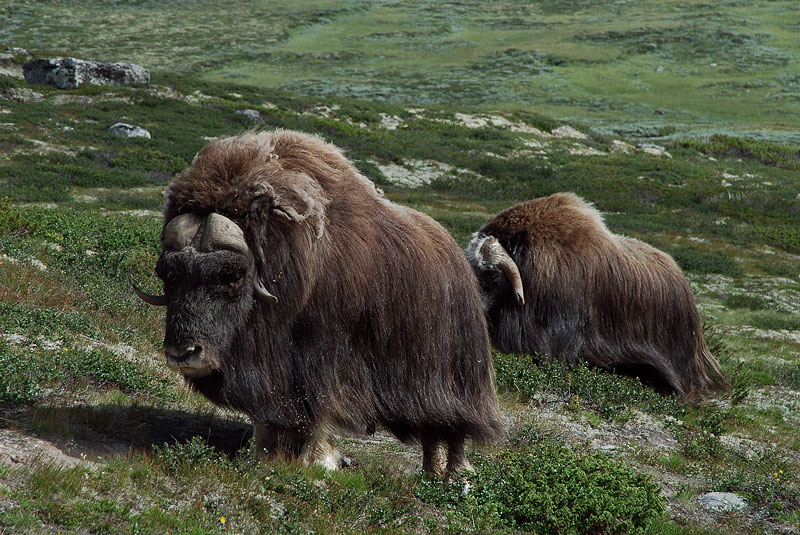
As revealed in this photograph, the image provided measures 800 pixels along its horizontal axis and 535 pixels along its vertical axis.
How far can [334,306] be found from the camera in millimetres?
4371

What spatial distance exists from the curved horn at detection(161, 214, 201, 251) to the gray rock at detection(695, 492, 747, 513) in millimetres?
4243

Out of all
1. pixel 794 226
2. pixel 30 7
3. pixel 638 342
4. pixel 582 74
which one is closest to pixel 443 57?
pixel 582 74

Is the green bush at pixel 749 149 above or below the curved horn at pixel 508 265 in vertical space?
below

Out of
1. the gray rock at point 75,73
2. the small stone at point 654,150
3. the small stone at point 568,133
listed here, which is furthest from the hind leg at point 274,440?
the small stone at point 568,133

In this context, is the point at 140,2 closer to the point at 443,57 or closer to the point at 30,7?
the point at 30,7

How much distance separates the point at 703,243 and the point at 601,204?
784 centimetres

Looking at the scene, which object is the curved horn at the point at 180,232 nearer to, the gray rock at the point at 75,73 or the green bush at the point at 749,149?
the gray rock at the point at 75,73

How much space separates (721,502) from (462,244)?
1362 cm

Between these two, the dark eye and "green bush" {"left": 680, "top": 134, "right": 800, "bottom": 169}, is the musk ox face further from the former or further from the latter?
"green bush" {"left": 680, "top": 134, "right": 800, "bottom": 169}

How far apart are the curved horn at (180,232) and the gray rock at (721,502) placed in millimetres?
4243

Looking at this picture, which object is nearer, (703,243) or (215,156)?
(215,156)

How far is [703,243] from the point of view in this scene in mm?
24578

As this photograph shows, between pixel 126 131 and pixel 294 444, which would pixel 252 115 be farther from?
pixel 294 444

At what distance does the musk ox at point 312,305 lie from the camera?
4.07 m
